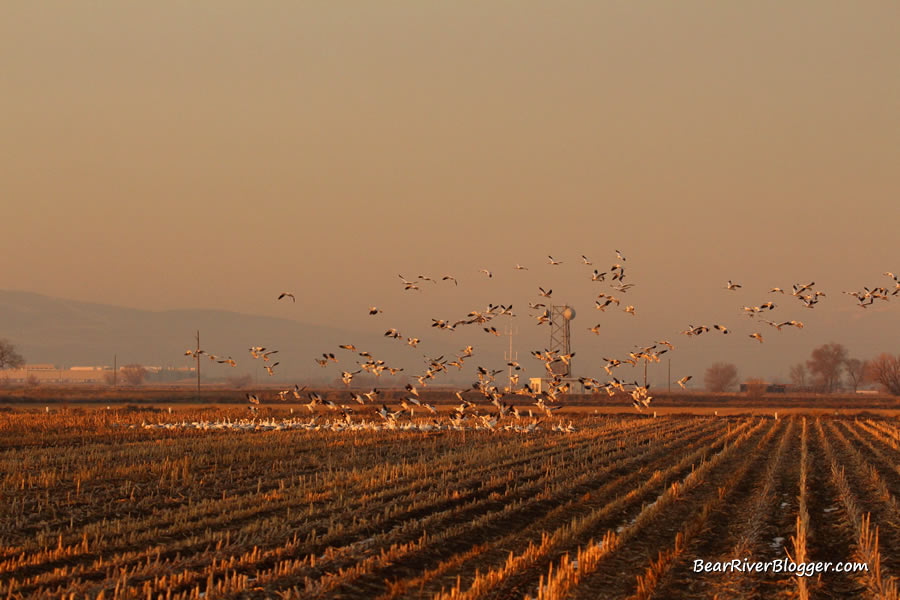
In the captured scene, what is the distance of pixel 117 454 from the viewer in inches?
1277

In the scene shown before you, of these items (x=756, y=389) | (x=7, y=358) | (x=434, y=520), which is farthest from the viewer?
(x=7, y=358)

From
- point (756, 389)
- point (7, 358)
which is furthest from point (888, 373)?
point (7, 358)

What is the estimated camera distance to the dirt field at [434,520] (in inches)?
537

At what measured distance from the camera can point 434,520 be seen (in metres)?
18.9

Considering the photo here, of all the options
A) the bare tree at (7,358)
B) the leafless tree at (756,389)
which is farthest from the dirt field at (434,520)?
the bare tree at (7,358)

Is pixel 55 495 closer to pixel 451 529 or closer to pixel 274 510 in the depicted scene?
pixel 274 510

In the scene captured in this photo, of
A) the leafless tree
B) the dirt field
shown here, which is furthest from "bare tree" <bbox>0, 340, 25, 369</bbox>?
the dirt field

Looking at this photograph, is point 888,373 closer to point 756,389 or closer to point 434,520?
point 756,389

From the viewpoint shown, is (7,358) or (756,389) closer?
(756,389)

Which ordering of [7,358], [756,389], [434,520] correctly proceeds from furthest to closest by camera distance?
1. [7,358]
2. [756,389]
3. [434,520]

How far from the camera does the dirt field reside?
13633mm

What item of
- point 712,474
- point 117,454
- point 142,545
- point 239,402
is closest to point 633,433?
point 712,474

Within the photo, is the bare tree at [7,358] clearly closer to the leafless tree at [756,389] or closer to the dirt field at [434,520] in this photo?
the leafless tree at [756,389]

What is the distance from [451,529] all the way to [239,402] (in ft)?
287
